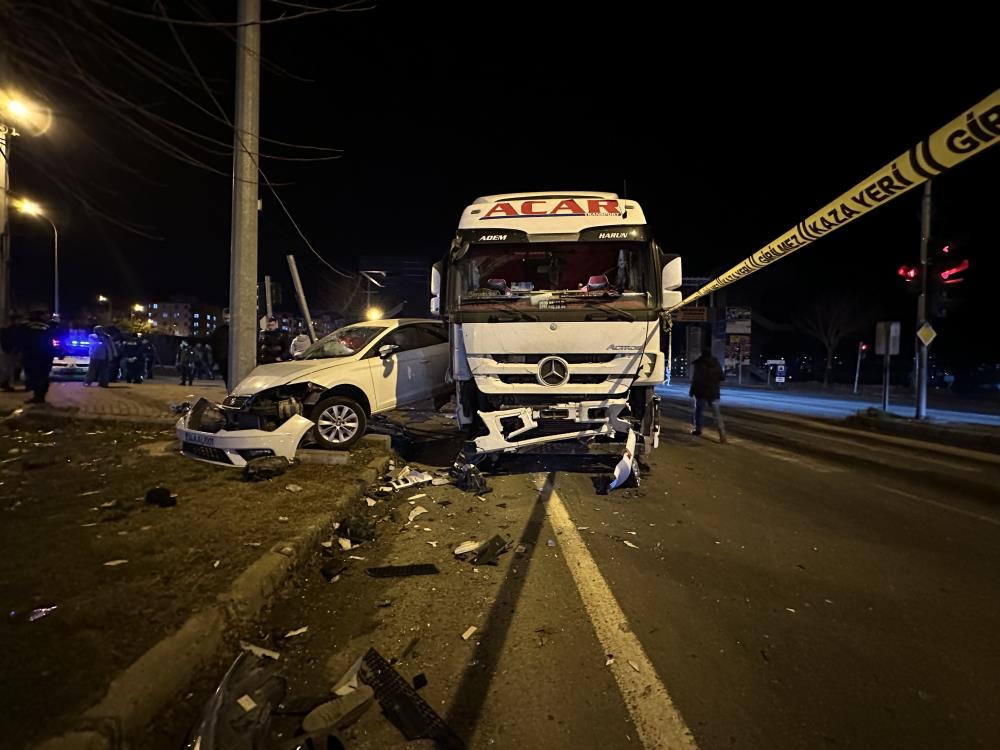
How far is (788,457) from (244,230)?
9322 millimetres

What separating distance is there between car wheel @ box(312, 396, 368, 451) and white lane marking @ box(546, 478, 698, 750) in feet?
13.5

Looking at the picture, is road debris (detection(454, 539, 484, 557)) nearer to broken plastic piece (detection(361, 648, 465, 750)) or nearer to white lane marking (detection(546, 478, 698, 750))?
white lane marking (detection(546, 478, 698, 750))

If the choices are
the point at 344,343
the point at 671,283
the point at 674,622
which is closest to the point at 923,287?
the point at 671,283

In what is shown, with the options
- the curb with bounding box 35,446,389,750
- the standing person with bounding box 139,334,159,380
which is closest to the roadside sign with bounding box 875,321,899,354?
the curb with bounding box 35,446,389,750

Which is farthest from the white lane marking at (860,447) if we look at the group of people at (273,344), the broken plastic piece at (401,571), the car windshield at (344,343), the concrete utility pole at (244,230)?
the group of people at (273,344)

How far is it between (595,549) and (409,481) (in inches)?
114

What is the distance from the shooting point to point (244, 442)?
256 inches

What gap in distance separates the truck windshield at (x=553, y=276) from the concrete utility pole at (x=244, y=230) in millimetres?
3254

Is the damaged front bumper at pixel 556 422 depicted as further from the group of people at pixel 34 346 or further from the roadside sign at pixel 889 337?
the roadside sign at pixel 889 337

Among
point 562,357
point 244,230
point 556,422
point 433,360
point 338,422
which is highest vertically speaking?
point 244,230

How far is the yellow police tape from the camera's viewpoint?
4.95 metres

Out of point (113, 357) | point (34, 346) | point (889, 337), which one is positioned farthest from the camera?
point (889, 337)

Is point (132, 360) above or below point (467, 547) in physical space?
above

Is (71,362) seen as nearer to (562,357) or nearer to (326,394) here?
(326,394)
